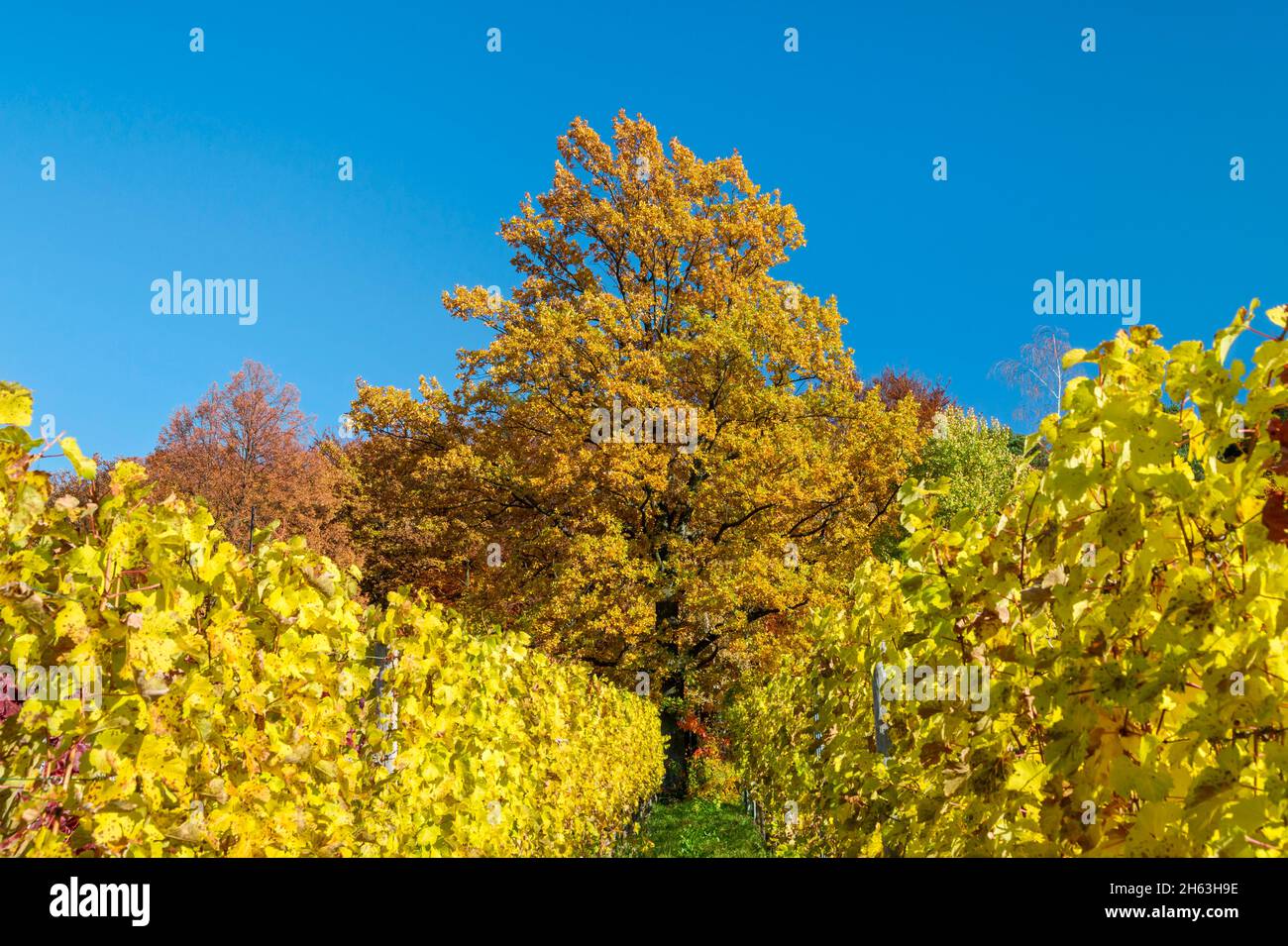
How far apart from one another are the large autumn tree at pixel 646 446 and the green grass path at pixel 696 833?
8.12 ft

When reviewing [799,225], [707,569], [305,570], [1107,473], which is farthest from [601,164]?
[1107,473]

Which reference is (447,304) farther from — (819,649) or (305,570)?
(305,570)

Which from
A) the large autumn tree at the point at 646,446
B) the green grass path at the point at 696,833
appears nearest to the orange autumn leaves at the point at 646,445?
the large autumn tree at the point at 646,446

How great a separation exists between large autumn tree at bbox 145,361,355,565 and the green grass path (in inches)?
774

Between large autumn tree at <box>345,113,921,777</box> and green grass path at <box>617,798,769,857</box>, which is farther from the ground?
large autumn tree at <box>345,113,921,777</box>

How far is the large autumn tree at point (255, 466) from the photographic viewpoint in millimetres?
34469

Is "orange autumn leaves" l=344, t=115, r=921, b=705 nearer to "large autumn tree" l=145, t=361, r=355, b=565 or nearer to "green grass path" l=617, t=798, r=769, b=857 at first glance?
"green grass path" l=617, t=798, r=769, b=857

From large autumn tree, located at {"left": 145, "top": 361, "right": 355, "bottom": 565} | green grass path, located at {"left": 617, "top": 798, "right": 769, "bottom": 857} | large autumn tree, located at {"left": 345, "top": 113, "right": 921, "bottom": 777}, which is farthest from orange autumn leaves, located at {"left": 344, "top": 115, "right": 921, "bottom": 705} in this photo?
large autumn tree, located at {"left": 145, "top": 361, "right": 355, "bottom": 565}

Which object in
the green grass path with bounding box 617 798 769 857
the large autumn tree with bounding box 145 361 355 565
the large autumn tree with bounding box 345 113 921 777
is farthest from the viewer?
the large autumn tree with bounding box 145 361 355 565

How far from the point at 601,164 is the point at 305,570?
60.1ft

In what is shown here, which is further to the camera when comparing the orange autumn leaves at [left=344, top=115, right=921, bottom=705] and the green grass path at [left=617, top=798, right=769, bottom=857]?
the orange autumn leaves at [left=344, top=115, right=921, bottom=705]

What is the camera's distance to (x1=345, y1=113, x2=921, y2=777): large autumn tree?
16.9 metres

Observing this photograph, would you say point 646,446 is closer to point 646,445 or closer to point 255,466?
point 646,445
